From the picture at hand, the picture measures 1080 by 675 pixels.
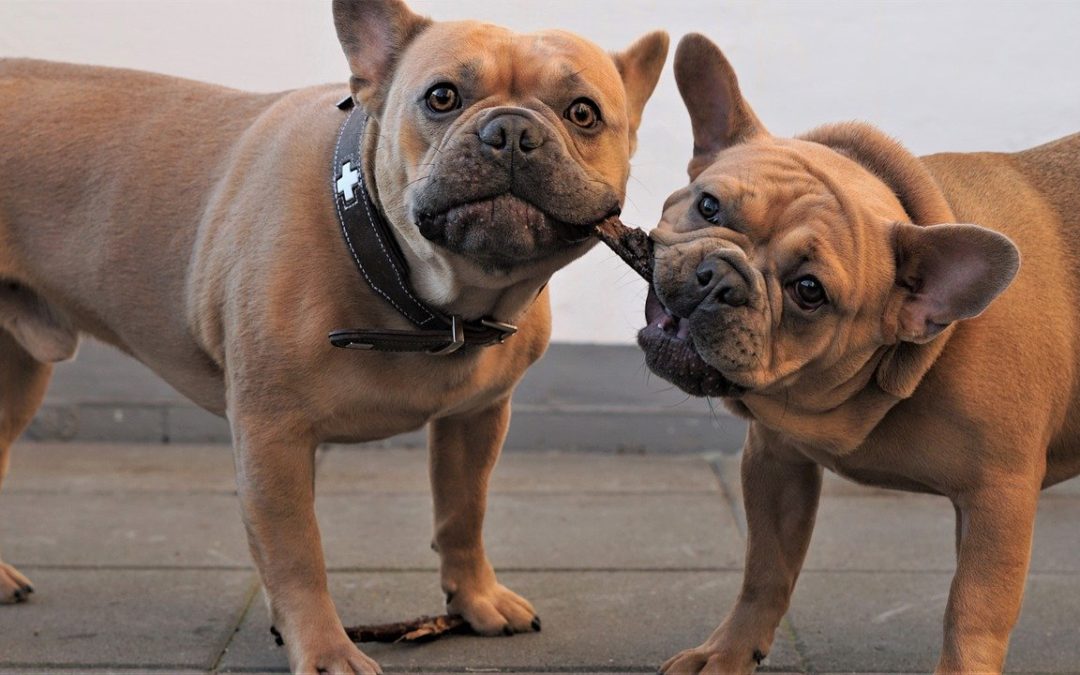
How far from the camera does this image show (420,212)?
11.5 ft

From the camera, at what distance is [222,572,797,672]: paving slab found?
434 centimetres

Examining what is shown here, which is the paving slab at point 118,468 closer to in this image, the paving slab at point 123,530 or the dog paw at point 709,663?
the paving slab at point 123,530

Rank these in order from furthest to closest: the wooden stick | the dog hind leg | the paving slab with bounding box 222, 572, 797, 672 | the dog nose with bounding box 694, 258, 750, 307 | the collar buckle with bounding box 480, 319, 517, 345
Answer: the dog hind leg < the wooden stick < the paving slab with bounding box 222, 572, 797, 672 < the collar buckle with bounding box 480, 319, 517, 345 < the dog nose with bounding box 694, 258, 750, 307

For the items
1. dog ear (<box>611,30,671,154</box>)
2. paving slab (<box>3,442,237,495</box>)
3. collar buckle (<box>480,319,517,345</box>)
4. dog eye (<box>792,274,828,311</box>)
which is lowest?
paving slab (<box>3,442,237,495</box>)

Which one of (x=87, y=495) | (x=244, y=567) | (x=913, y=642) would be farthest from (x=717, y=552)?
(x=87, y=495)

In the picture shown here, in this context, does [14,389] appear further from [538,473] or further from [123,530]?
[538,473]

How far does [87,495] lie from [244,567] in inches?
51.2

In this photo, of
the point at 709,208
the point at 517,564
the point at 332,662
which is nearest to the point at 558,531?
the point at 517,564

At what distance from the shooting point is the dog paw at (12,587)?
4785mm

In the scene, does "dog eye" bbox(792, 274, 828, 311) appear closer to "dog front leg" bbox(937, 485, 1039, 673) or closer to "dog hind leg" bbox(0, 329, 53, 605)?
"dog front leg" bbox(937, 485, 1039, 673)

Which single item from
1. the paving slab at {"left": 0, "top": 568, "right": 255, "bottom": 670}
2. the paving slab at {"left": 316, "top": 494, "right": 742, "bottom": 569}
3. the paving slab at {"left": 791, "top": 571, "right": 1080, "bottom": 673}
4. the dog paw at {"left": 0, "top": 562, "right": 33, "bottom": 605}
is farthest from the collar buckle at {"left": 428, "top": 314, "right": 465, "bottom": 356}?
the dog paw at {"left": 0, "top": 562, "right": 33, "bottom": 605}

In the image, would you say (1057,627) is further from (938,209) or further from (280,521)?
(280,521)

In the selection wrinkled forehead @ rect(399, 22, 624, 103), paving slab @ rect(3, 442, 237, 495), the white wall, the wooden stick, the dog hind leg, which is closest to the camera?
wrinkled forehead @ rect(399, 22, 624, 103)

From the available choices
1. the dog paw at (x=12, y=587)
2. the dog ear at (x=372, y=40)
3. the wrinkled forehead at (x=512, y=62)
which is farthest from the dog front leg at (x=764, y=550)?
the dog paw at (x=12, y=587)
